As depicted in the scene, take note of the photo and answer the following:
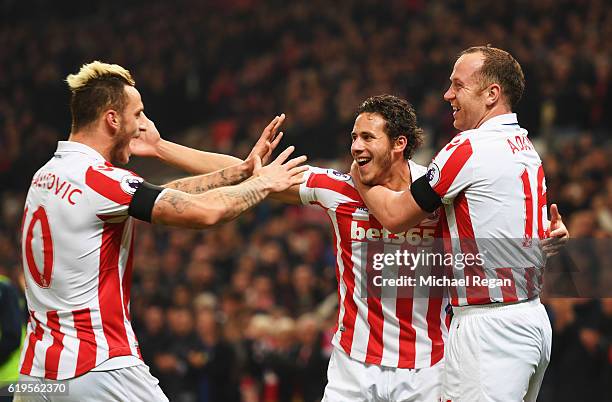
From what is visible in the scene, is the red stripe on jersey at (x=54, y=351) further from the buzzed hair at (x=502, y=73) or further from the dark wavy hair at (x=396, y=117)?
the buzzed hair at (x=502, y=73)

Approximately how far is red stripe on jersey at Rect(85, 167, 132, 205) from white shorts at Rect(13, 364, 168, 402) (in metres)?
0.82

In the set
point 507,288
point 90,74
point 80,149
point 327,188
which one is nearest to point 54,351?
point 80,149

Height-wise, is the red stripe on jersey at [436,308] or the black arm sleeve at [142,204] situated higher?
the black arm sleeve at [142,204]

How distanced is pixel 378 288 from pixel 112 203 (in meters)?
1.56

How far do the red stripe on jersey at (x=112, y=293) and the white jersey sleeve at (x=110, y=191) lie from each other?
111mm

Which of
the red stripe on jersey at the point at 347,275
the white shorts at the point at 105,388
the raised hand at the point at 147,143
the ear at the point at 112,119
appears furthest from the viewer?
the raised hand at the point at 147,143

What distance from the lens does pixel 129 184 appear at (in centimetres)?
420

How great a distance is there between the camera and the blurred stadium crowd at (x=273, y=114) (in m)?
9.38

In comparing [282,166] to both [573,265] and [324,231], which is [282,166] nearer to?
[573,265]

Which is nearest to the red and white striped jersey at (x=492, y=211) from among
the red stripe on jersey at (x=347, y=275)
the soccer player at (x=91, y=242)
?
the red stripe on jersey at (x=347, y=275)

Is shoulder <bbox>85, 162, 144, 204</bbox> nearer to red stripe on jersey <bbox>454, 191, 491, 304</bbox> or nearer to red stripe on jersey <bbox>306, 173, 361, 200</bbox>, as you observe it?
red stripe on jersey <bbox>306, 173, 361, 200</bbox>

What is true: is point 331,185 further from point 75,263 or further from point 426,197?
point 75,263

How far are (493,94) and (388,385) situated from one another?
1.64 m

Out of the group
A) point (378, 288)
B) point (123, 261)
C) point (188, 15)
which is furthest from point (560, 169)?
point (188, 15)
